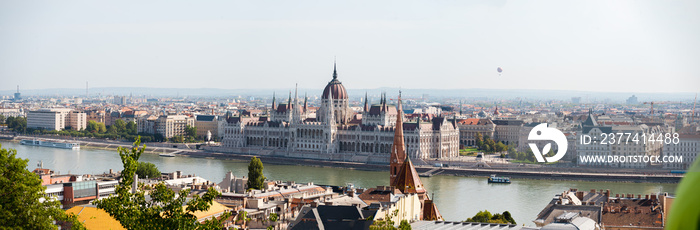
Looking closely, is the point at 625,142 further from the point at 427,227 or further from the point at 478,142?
the point at 427,227

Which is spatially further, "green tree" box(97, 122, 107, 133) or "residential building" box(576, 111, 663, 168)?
"green tree" box(97, 122, 107, 133)

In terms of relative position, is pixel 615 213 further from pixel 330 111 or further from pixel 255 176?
pixel 330 111

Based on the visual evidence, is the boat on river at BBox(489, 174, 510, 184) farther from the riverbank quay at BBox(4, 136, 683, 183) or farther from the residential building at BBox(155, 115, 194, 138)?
the residential building at BBox(155, 115, 194, 138)

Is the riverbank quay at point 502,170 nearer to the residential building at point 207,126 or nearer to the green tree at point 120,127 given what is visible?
the residential building at point 207,126

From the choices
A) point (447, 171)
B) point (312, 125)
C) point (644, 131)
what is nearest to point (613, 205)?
point (447, 171)

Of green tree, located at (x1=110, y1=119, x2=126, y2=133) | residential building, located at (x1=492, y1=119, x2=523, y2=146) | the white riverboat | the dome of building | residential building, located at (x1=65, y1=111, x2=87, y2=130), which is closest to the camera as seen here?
the dome of building

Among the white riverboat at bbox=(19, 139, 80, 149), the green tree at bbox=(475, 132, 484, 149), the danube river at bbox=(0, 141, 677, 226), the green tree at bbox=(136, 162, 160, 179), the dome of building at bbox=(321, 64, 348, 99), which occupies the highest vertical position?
the dome of building at bbox=(321, 64, 348, 99)

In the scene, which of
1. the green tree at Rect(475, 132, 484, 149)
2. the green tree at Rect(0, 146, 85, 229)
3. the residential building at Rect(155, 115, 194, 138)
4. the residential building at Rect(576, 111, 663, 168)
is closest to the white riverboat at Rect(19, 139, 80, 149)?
the residential building at Rect(155, 115, 194, 138)
